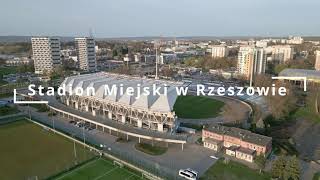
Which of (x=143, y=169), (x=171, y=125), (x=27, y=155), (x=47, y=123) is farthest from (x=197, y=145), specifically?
(x=47, y=123)

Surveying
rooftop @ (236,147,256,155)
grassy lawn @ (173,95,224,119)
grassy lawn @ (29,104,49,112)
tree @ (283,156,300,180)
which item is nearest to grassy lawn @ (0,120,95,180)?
grassy lawn @ (29,104,49,112)

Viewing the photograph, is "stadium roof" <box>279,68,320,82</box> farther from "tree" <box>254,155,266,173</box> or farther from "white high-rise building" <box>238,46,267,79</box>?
"tree" <box>254,155,266,173</box>

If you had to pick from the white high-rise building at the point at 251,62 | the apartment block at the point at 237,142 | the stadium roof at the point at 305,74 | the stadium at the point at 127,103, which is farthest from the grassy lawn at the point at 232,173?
the white high-rise building at the point at 251,62

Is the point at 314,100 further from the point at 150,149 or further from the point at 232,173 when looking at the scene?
the point at 150,149

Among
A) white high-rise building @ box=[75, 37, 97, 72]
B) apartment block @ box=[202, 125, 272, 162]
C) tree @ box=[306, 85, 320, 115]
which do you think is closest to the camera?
apartment block @ box=[202, 125, 272, 162]

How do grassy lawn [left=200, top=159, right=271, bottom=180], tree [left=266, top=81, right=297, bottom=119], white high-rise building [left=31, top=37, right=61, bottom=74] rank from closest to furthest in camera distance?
1. grassy lawn [left=200, top=159, right=271, bottom=180]
2. tree [left=266, top=81, right=297, bottom=119]
3. white high-rise building [left=31, top=37, right=61, bottom=74]

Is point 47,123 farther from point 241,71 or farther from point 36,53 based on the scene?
point 241,71

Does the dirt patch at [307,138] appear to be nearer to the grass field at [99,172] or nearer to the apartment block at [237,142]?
the apartment block at [237,142]
